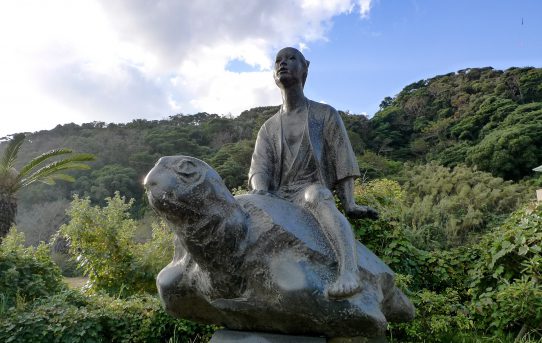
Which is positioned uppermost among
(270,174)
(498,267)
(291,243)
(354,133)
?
(354,133)

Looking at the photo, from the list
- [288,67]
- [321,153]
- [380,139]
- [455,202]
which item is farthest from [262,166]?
[380,139]

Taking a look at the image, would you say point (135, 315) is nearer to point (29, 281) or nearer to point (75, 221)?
point (29, 281)

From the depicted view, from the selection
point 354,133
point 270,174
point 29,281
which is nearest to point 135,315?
point 29,281

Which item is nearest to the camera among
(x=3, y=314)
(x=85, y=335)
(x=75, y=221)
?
(x=85, y=335)

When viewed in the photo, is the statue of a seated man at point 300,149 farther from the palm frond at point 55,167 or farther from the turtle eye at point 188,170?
the palm frond at point 55,167

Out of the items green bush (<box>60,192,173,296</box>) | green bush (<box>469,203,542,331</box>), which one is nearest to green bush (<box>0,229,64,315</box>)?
green bush (<box>60,192,173,296</box>)

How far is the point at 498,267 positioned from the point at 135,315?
4.38m

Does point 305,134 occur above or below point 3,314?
above

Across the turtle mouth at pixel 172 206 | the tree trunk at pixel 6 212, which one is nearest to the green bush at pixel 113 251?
the tree trunk at pixel 6 212

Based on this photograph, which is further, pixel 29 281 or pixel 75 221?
pixel 75 221

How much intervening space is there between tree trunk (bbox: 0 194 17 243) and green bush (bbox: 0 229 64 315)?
89cm

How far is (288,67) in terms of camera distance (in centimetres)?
302

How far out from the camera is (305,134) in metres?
3.00

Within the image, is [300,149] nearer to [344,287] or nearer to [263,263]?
[263,263]
